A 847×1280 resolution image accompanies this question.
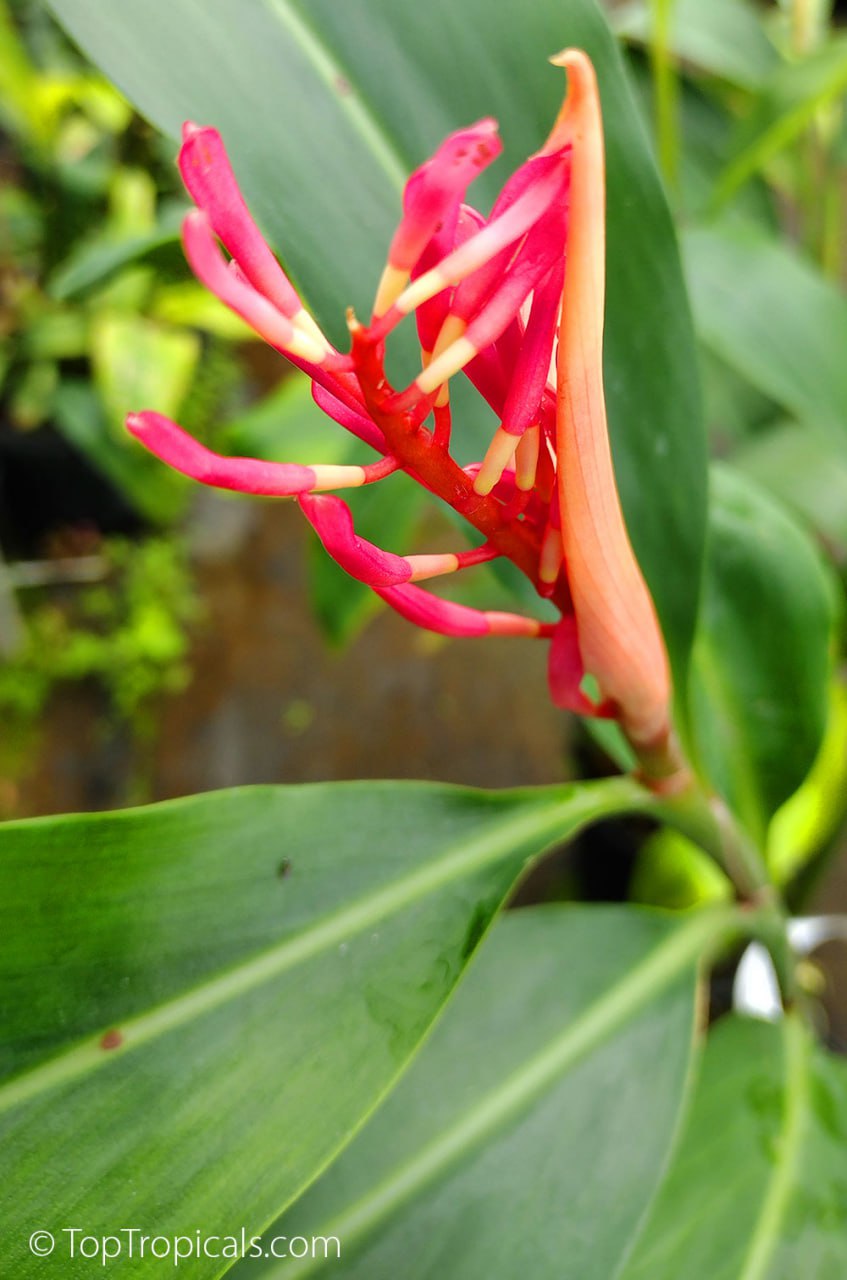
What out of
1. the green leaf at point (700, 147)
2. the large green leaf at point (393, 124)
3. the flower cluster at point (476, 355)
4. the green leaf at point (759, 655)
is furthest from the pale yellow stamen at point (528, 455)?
the green leaf at point (700, 147)

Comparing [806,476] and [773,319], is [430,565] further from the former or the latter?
[806,476]

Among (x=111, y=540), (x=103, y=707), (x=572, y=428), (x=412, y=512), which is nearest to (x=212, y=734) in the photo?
(x=103, y=707)

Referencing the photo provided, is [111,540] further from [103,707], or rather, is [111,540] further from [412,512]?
[412,512]

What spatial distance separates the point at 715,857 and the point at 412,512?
352 mm

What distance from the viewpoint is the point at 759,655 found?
524mm

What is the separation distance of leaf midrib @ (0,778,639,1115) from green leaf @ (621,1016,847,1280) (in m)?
0.22

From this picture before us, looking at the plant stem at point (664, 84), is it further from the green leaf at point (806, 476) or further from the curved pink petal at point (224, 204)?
the curved pink petal at point (224, 204)

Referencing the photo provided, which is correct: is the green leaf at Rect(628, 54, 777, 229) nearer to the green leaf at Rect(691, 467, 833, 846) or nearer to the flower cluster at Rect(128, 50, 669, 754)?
the green leaf at Rect(691, 467, 833, 846)

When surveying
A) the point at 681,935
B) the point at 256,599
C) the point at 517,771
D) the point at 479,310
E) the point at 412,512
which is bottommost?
the point at 517,771

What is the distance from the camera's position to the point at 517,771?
120cm

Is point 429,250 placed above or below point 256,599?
above

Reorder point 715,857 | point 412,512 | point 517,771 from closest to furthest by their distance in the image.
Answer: point 715,857 → point 412,512 → point 517,771

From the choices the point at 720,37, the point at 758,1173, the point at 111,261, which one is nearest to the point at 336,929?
the point at 758,1173

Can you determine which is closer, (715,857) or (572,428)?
(572,428)
